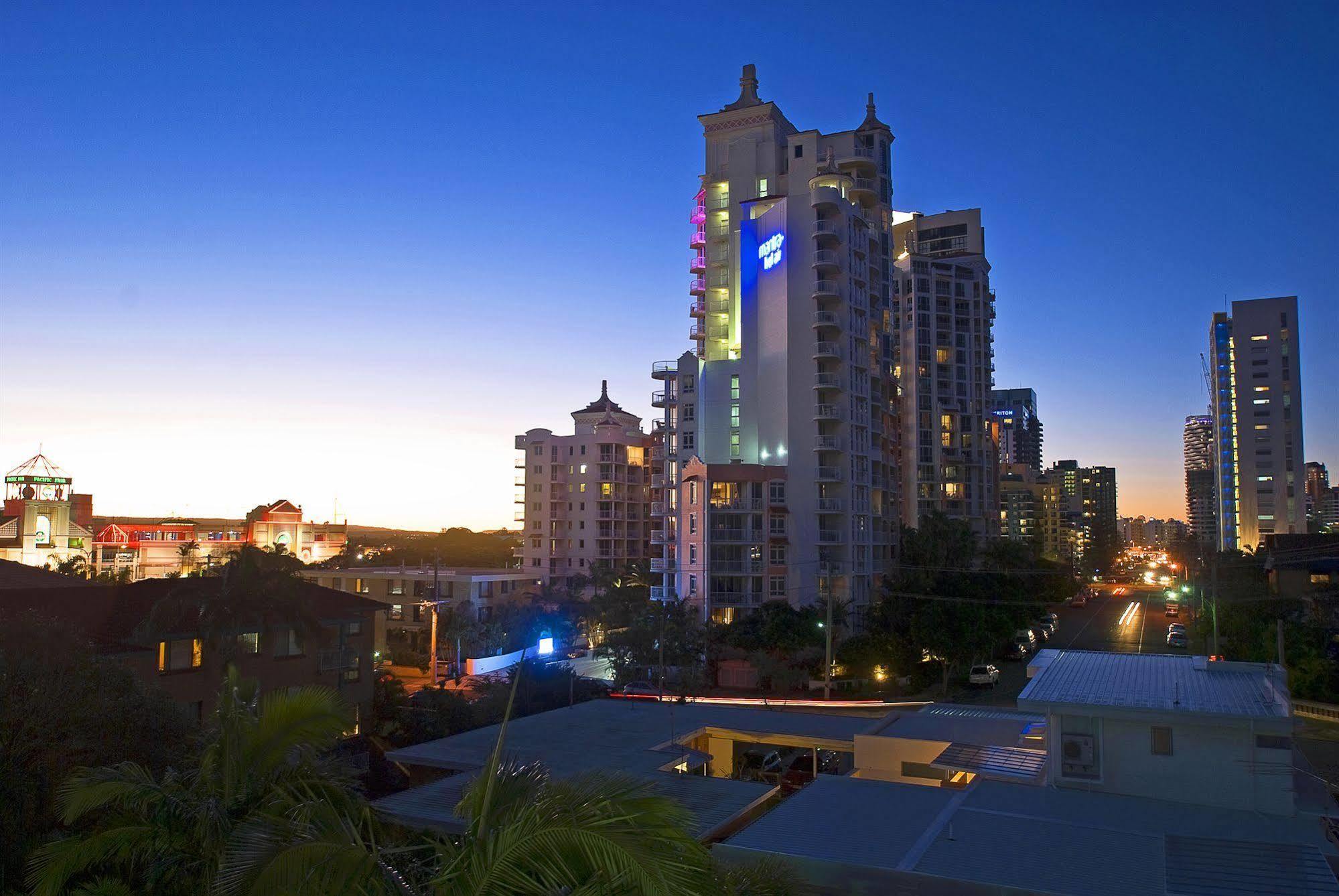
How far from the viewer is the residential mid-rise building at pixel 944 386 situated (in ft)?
354

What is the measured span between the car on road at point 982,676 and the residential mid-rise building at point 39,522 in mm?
106387

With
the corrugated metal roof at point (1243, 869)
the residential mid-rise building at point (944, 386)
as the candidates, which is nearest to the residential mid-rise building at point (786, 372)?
the residential mid-rise building at point (944, 386)

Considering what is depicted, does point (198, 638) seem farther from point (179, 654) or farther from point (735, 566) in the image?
point (735, 566)

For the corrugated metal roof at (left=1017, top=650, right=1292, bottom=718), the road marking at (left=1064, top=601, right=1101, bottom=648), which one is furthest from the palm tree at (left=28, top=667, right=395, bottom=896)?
the road marking at (left=1064, top=601, right=1101, bottom=648)

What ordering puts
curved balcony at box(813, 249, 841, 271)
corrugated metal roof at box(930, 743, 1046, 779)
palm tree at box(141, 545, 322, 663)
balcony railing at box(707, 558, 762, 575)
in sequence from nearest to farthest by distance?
corrugated metal roof at box(930, 743, 1046, 779), palm tree at box(141, 545, 322, 663), balcony railing at box(707, 558, 762, 575), curved balcony at box(813, 249, 841, 271)

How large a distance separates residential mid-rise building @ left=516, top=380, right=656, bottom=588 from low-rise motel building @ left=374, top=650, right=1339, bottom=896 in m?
83.2

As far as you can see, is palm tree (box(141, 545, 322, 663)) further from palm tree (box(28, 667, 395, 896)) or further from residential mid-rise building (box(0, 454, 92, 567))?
residential mid-rise building (box(0, 454, 92, 567))

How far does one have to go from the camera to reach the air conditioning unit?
1880 centimetres

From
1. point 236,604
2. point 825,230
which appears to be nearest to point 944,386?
point 825,230

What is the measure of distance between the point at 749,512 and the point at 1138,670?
45598mm

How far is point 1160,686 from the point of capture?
2034 cm

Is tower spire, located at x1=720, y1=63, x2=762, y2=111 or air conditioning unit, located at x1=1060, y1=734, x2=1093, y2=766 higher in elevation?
tower spire, located at x1=720, y1=63, x2=762, y2=111

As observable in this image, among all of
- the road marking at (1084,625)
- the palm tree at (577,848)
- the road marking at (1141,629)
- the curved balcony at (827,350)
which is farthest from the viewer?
the road marking at (1084,625)

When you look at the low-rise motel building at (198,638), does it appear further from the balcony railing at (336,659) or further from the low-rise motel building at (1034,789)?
the low-rise motel building at (1034,789)
